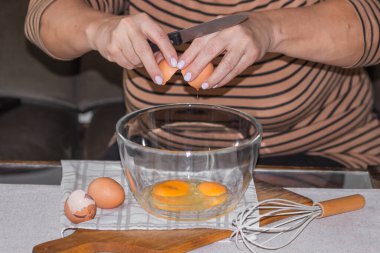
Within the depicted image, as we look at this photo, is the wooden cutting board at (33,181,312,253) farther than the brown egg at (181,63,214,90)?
No

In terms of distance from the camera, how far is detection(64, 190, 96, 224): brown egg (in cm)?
98

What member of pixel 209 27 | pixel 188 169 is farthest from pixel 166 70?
pixel 188 169

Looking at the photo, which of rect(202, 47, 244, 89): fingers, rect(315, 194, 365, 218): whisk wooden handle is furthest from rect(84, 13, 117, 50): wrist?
rect(315, 194, 365, 218): whisk wooden handle

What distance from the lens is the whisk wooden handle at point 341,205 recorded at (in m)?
1.04

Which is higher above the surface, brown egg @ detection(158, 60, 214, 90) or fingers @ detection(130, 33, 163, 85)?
fingers @ detection(130, 33, 163, 85)

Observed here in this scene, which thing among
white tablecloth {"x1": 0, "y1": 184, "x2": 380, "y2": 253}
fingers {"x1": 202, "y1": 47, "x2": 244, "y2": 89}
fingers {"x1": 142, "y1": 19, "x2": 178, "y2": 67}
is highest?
fingers {"x1": 142, "y1": 19, "x2": 178, "y2": 67}

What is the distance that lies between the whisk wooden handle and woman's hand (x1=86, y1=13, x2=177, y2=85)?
1.07ft

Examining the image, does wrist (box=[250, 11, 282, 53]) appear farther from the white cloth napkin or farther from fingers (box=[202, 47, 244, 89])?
the white cloth napkin

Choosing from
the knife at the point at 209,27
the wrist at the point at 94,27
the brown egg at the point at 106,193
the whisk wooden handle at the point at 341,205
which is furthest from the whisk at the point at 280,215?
the wrist at the point at 94,27

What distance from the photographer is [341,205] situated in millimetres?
1058

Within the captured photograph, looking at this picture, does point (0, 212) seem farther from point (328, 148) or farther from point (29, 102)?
point (29, 102)

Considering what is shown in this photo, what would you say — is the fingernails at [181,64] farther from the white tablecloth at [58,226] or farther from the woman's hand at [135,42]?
the white tablecloth at [58,226]

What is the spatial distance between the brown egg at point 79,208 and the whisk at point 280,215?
21 centimetres

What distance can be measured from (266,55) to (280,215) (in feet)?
1.58
